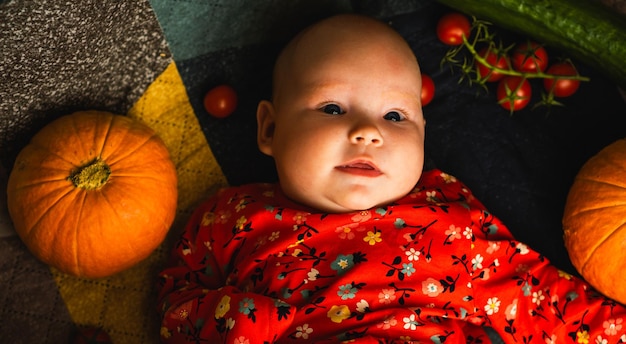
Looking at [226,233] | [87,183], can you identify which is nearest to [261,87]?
[226,233]

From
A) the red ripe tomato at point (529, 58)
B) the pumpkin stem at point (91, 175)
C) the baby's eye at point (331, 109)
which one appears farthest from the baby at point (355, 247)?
the red ripe tomato at point (529, 58)

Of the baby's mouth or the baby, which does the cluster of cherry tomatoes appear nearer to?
the baby

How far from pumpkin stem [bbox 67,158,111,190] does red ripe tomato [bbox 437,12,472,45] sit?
919 millimetres

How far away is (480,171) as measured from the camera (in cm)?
165

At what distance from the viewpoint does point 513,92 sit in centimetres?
159

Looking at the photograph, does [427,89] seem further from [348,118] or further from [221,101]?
[221,101]

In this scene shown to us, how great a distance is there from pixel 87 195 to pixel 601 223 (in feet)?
3.63

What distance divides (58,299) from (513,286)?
1.04m

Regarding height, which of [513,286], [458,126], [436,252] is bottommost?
[513,286]

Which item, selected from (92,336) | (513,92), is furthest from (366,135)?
(92,336)

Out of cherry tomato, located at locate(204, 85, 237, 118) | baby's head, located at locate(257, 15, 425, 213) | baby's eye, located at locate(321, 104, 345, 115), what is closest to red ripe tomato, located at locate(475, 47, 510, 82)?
baby's head, located at locate(257, 15, 425, 213)

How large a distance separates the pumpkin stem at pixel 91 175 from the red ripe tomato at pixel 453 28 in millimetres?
919

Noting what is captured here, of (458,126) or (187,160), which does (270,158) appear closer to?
(187,160)

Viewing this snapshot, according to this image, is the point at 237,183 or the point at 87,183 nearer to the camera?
the point at 87,183
